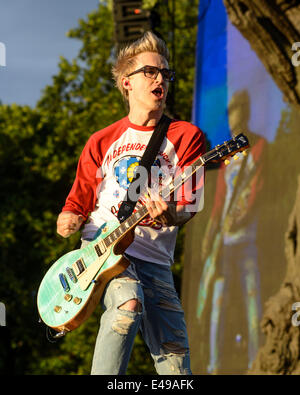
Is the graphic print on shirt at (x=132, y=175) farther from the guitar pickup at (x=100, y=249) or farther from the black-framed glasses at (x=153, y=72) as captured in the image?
the black-framed glasses at (x=153, y=72)

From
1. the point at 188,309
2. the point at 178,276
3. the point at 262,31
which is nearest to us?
the point at 262,31

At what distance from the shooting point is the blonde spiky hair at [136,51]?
416 centimetres

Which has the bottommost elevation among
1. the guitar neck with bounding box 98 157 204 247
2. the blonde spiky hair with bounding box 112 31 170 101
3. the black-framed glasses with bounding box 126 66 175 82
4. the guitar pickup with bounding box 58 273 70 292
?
the guitar pickup with bounding box 58 273 70 292

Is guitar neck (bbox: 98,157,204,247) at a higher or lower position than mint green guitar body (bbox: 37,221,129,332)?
higher

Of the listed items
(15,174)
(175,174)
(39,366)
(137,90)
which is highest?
(15,174)

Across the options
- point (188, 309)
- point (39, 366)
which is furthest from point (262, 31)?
point (39, 366)

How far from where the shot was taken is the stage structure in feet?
29.2

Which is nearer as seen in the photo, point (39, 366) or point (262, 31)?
point (262, 31)

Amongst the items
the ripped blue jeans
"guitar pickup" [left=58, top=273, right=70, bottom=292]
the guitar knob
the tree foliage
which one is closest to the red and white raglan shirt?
the ripped blue jeans

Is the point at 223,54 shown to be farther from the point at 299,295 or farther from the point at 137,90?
the point at 137,90

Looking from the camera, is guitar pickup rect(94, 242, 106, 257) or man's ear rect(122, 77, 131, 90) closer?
guitar pickup rect(94, 242, 106, 257)

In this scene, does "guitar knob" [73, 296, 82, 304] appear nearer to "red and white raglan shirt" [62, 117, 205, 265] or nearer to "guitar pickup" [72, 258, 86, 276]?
"guitar pickup" [72, 258, 86, 276]

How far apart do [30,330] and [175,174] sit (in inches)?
681

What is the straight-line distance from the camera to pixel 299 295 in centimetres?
718
